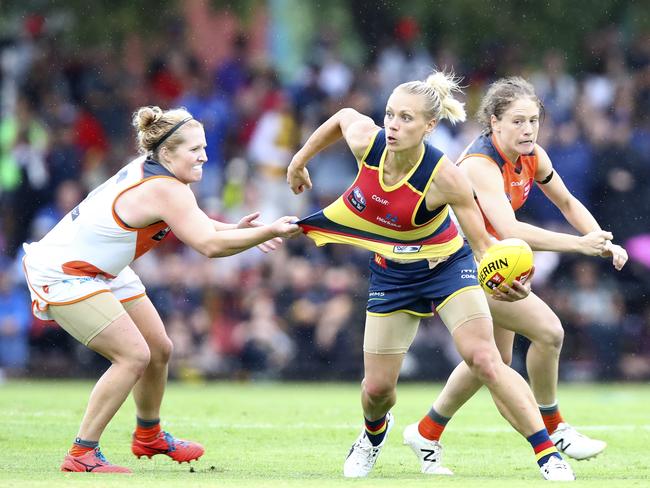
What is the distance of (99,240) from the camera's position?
7641 millimetres

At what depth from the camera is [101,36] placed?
18453 mm

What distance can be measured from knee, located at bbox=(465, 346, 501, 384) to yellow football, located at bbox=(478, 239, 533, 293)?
0.37 m

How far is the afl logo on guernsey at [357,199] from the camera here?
7.51 metres

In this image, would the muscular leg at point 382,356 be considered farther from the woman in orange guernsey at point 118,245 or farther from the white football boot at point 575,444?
the white football boot at point 575,444

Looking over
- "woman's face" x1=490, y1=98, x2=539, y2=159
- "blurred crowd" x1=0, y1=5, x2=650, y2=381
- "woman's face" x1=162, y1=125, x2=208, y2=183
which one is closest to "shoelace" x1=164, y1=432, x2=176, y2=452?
"woman's face" x1=162, y1=125, x2=208, y2=183

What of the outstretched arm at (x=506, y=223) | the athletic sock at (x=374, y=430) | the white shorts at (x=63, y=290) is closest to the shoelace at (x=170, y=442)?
the white shorts at (x=63, y=290)

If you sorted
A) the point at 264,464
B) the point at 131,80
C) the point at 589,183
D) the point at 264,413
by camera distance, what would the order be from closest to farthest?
the point at 264,464 < the point at 264,413 < the point at 589,183 < the point at 131,80

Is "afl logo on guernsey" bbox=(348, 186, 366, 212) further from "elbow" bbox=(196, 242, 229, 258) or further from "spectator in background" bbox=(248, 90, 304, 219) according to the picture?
"spectator in background" bbox=(248, 90, 304, 219)

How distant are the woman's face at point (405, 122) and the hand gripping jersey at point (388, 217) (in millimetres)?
104

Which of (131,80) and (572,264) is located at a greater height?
(131,80)

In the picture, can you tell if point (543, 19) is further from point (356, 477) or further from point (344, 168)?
point (356, 477)

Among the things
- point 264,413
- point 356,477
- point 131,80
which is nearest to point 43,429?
point 264,413

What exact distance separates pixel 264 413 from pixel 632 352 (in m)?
6.10

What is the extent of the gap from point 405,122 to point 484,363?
1.41 meters
